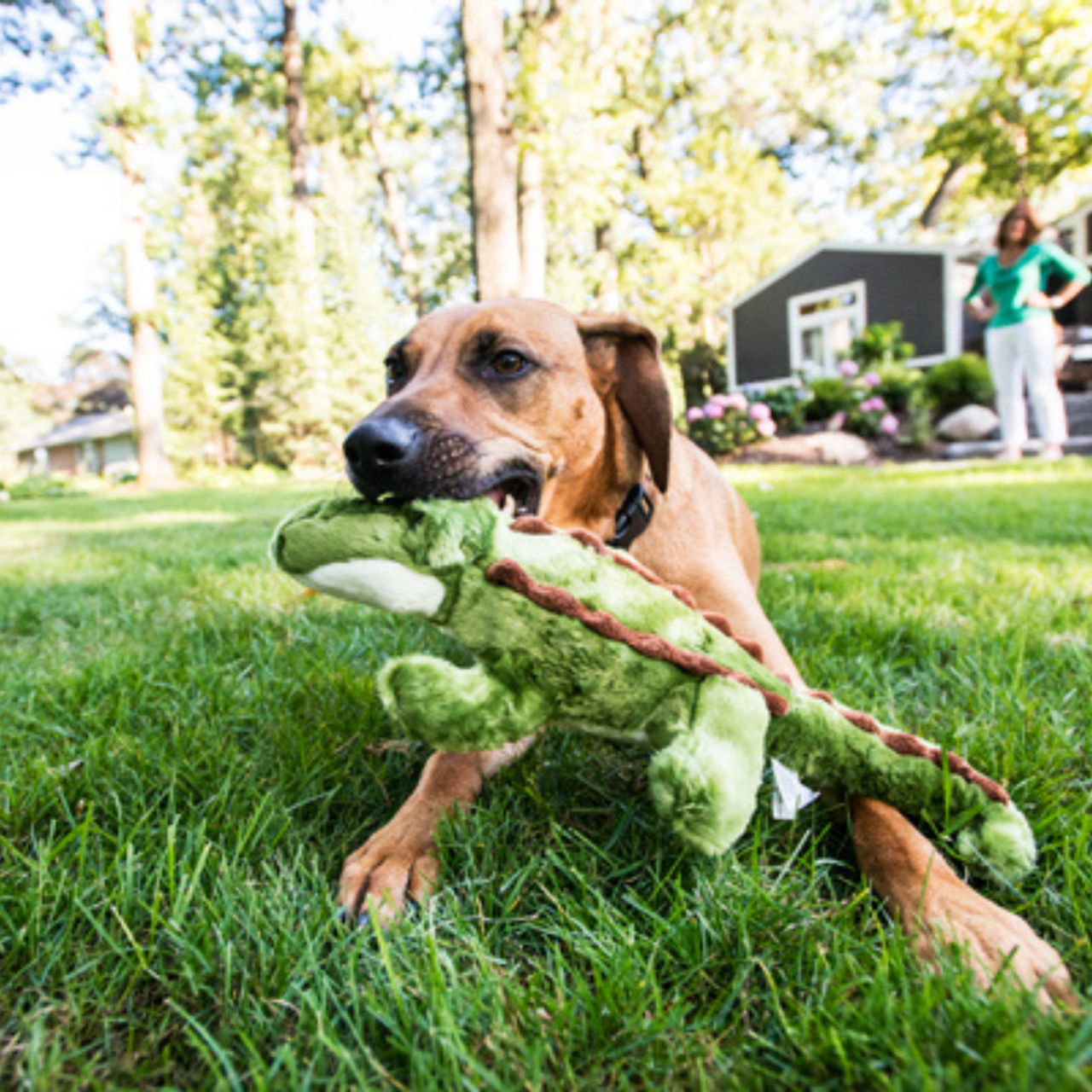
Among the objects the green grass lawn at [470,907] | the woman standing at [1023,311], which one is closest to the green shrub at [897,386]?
the woman standing at [1023,311]

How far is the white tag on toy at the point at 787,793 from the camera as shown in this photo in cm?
133

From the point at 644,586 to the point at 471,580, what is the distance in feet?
1.00

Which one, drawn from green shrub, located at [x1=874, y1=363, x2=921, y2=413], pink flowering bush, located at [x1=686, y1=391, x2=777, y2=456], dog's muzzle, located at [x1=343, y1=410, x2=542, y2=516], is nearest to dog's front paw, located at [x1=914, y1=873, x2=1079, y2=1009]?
dog's muzzle, located at [x1=343, y1=410, x2=542, y2=516]

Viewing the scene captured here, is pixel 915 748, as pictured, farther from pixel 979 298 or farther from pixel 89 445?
pixel 89 445

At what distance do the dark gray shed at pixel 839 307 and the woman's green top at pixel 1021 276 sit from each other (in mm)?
8804

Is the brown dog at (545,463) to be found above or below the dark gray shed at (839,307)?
below

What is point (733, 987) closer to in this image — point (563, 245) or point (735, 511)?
point (735, 511)

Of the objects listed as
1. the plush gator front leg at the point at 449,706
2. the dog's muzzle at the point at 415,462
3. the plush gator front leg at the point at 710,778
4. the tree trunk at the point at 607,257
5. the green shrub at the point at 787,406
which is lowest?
the plush gator front leg at the point at 710,778

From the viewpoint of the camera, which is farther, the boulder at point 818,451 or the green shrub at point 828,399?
the green shrub at point 828,399

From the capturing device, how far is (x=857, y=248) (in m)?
21.9

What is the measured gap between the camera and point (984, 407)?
47.3 ft

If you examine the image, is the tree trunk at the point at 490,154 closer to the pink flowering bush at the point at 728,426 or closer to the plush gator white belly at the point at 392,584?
the plush gator white belly at the point at 392,584

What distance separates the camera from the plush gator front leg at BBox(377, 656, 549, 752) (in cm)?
112

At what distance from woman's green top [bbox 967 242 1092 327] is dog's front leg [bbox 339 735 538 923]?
415 inches
